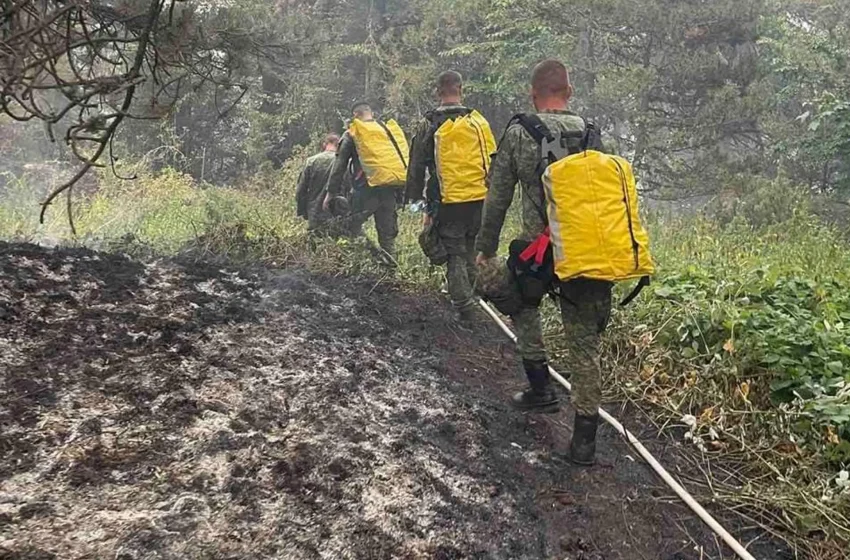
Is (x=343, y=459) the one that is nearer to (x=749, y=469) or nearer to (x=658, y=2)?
(x=749, y=469)

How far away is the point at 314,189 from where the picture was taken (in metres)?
8.10

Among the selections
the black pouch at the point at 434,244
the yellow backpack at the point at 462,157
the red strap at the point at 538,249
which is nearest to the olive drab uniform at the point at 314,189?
the black pouch at the point at 434,244

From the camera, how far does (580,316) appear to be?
11.4 feet

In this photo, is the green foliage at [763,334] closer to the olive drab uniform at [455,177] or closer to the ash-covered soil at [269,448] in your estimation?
the ash-covered soil at [269,448]

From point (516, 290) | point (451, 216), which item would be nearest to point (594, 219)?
point (516, 290)

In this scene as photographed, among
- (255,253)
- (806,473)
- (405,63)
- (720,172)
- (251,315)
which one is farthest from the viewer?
(405,63)

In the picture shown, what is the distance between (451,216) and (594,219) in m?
2.23

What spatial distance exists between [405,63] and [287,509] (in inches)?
445

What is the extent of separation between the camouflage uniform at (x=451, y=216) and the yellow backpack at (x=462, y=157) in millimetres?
108

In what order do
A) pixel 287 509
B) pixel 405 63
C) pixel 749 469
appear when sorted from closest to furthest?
1. pixel 287 509
2. pixel 749 469
3. pixel 405 63

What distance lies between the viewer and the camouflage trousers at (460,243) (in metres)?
5.32

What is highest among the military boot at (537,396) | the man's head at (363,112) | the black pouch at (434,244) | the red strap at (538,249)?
the man's head at (363,112)

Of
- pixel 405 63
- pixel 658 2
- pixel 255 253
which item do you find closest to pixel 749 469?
pixel 255 253

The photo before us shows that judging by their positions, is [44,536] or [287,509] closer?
[44,536]
